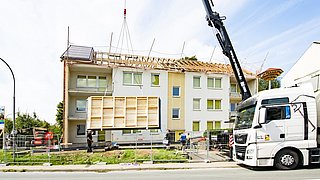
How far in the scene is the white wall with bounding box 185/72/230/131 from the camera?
36.6 meters

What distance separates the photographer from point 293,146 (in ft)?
41.3

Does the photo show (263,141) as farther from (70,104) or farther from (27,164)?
(70,104)

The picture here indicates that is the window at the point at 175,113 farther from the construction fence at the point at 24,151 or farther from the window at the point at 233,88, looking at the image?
the construction fence at the point at 24,151

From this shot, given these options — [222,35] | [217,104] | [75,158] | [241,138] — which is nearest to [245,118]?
[241,138]

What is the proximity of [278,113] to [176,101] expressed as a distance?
23.6 m

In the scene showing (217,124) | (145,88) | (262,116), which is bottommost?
(217,124)

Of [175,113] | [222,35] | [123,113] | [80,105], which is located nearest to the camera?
[222,35]

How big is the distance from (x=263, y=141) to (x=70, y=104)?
25556 millimetres

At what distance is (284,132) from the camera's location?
12656 mm

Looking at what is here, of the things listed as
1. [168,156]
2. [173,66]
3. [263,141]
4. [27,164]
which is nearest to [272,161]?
[263,141]

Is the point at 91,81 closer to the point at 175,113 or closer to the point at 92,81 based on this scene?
the point at 92,81

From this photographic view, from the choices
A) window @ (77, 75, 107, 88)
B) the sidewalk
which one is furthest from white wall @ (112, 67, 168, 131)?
the sidewalk

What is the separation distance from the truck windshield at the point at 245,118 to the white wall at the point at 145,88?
20092 millimetres

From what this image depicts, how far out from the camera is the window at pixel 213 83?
38.0 meters
